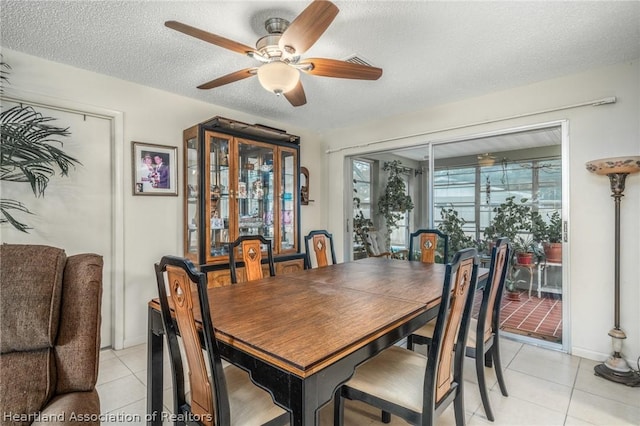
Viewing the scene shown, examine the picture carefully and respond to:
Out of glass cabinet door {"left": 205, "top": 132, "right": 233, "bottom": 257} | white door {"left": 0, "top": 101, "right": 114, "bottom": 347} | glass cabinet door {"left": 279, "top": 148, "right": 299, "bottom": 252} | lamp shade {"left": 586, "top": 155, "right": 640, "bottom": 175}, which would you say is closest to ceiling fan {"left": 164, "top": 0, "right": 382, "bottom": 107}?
glass cabinet door {"left": 205, "top": 132, "right": 233, "bottom": 257}

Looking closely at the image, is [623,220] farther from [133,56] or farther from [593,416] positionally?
[133,56]

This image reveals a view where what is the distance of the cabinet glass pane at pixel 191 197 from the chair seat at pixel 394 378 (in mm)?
2204

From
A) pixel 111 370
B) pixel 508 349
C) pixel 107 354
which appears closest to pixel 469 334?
pixel 508 349

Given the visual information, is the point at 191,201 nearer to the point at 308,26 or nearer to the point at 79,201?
the point at 79,201

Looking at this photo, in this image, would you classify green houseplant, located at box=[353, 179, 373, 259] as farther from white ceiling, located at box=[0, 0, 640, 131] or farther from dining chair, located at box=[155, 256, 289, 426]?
dining chair, located at box=[155, 256, 289, 426]

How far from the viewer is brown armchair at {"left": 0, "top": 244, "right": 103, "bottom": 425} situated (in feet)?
3.42

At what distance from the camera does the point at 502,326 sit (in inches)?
128

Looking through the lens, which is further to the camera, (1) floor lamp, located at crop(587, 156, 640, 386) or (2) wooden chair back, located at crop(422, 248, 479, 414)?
(1) floor lamp, located at crop(587, 156, 640, 386)

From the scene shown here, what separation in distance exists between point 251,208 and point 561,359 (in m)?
3.17

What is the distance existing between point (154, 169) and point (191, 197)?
16.6 inches

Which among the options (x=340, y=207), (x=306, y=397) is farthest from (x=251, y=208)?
(x=306, y=397)

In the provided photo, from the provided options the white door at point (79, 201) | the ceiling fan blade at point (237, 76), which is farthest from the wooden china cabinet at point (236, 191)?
the ceiling fan blade at point (237, 76)

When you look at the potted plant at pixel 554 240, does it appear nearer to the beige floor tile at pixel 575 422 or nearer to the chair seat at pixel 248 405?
the beige floor tile at pixel 575 422

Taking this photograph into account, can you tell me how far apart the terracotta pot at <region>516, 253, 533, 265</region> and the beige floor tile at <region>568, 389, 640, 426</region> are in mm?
1336
